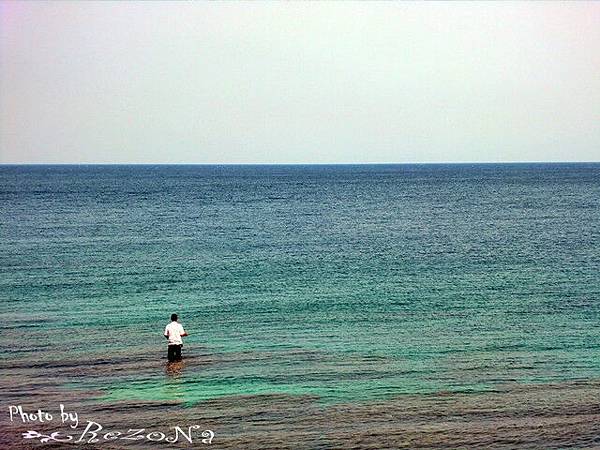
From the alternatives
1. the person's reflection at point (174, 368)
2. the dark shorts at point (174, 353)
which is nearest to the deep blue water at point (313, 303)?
the person's reflection at point (174, 368)

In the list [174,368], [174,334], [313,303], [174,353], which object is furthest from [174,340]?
[313,303]

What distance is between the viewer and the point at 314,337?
29.4 meters

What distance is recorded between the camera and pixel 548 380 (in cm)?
2392

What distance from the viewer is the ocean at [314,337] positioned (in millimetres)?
20453

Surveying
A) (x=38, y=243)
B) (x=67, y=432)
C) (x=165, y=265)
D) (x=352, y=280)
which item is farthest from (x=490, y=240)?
(x=67, y=432)

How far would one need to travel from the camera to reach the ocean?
20.5m

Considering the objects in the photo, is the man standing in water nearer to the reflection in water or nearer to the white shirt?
the white shirt

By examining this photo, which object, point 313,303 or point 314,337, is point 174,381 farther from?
point 313,303

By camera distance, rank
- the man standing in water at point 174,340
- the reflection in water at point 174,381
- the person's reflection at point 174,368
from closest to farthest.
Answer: the reflection in water at point 174,381, the person's reflection at point 174,368, the man standing in water at point 174,340

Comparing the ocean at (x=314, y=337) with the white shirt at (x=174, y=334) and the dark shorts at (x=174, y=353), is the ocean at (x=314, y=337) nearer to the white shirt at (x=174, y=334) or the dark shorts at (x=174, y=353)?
the dark shorts at (x=174, y=353)

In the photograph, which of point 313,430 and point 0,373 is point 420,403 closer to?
point 313,430

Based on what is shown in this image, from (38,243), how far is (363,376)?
4056cm

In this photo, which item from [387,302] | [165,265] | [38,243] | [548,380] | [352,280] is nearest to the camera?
[548,380]

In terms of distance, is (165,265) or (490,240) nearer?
(165,265)
